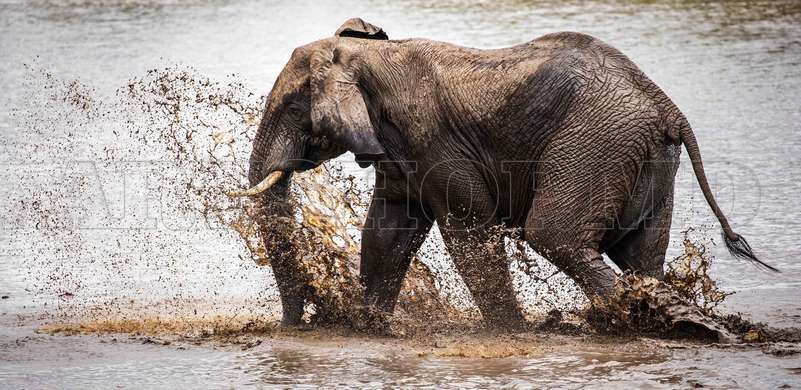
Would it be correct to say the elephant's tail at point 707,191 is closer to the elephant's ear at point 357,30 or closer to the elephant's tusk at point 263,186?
the elephant's ear at point 357,30

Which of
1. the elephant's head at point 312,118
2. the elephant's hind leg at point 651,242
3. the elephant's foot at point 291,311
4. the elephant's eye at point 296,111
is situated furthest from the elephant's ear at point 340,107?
the elephant's hind leg at point 651,242

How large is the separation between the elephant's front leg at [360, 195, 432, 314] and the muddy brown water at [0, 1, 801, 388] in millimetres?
423

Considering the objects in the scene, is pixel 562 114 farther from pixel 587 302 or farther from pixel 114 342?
pixel 114 342

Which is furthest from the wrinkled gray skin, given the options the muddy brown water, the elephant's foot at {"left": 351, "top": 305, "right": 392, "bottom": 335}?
the muddy brown water

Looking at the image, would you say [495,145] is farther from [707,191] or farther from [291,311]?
[291,311]

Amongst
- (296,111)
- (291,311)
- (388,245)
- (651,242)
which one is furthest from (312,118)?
(651,242)

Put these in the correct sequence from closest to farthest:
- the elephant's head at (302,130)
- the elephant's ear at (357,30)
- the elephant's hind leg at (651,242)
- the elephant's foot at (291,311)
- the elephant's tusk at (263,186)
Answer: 1. the elephant's hind leg at (651,242)
2. the elephant's head at (302,130)
3. the elephant's tusk at (263,186)
4. the elephant's ear at (357,30)
5. the elephant's foot at (291,311)

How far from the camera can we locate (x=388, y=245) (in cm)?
917

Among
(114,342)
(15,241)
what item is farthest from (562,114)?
(15,241)

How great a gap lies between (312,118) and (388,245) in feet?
3.33

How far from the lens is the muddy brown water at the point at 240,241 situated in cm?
809

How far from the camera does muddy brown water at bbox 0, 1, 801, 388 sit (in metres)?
8.09

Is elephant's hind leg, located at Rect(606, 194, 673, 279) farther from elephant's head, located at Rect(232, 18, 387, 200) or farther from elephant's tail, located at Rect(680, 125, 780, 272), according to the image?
elephant's head, located at Rect(232, 18, 387, 200)

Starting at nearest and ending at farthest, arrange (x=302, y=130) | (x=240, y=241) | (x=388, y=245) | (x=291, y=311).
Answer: (x=302, y=130) < (x=388, y=245) < (x=291, y=311) < (x=240, y=241)
